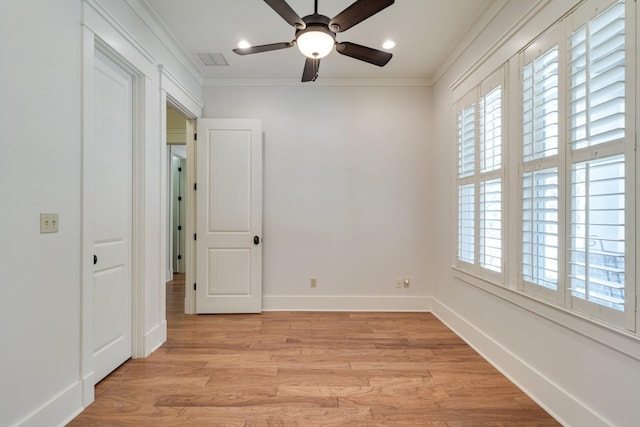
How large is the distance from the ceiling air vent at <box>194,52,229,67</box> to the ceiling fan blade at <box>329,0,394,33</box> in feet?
6.28

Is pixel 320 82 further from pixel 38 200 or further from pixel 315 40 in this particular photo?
pixel 38 200

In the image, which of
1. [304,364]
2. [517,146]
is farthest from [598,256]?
[304,364]

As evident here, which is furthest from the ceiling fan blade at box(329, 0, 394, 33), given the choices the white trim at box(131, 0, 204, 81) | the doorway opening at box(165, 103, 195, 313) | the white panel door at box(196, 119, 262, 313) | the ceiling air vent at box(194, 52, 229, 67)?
the doorway opening at box(165, 103, 195, 313)

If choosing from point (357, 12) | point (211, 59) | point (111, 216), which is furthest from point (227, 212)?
point (357, 12)

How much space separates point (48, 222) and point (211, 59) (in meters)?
2.51

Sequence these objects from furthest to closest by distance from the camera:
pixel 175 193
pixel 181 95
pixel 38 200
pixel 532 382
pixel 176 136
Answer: pixel 175 193, pixel 176 136, pixel 181 95, pixel 532 382, pixel 38 200

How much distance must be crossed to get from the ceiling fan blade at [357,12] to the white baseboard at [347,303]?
2.98m

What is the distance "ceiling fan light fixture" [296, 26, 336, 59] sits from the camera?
1977 millimetres

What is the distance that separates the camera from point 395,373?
242cm

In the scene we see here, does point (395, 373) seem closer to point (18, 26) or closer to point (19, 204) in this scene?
point (19, 204)

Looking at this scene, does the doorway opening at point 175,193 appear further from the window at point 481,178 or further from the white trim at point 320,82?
the window at point 481,178

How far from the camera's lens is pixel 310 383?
2.27m

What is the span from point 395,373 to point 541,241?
4.58 feet

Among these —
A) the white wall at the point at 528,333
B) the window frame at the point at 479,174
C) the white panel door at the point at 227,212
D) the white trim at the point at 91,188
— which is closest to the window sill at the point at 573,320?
the white wall at the point at 528,333
